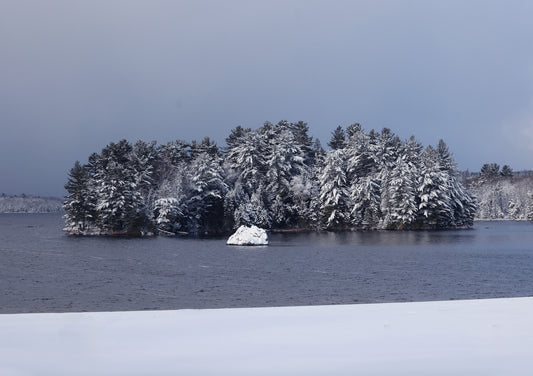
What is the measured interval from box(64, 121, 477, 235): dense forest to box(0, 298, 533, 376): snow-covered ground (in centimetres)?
5803

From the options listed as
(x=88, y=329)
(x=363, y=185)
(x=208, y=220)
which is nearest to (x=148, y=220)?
(x=208, y=220)

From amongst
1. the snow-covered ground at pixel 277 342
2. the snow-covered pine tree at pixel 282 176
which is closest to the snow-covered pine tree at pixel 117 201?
the snow-covered pine tree at pixel 282 176

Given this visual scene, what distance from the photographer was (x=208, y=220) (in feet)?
241

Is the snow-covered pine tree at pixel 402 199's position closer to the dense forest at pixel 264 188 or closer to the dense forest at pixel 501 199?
the dense forest at pixel 264 188

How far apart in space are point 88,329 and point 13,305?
15.5 metres

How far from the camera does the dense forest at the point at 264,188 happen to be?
66312 mm

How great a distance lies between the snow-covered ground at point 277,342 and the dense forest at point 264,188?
58032mm

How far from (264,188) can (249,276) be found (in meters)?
51.8

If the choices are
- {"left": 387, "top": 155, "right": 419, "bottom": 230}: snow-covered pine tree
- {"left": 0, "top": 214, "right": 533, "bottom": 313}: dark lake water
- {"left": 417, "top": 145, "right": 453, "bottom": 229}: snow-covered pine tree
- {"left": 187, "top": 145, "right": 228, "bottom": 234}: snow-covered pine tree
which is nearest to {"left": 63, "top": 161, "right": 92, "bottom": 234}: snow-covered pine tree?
{"left": 187, "top": 145, "right": 228, "bottom": 234}: snow-covered pine tree

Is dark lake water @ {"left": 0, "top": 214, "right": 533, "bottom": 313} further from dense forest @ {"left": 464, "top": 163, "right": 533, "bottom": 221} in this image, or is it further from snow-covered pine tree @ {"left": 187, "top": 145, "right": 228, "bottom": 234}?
dense forest @ {"left": 464, "top": 163, "right": 533, "bottom": 221}

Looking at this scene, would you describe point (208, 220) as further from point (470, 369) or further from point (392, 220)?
point (470, 369)

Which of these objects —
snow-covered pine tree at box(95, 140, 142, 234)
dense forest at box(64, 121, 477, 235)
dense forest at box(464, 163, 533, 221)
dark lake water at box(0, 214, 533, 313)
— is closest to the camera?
dark lake water at box(0, 214, 533, 313)

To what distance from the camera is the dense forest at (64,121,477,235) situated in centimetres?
6631

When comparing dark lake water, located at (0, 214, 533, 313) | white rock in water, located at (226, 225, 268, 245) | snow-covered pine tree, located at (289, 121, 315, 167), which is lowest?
dark lake water, located at (0, 214, 533, 313)
